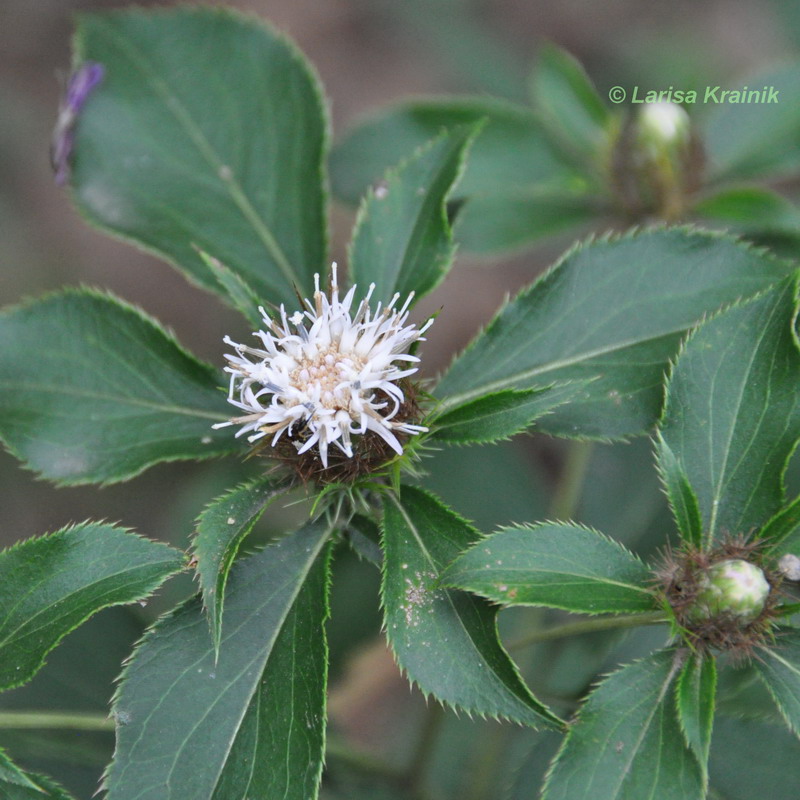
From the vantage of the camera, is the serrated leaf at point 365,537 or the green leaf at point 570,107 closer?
the serrated leaf at point 365,537

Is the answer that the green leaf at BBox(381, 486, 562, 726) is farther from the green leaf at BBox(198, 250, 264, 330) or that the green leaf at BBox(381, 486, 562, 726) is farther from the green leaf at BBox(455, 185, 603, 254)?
the green leaf at BBox(455, 185, 603, 254)

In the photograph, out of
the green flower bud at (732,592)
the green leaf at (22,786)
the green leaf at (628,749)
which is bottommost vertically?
the green leaf at (22,786)

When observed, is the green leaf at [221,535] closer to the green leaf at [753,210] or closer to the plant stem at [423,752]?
the plant stem at [423,752]

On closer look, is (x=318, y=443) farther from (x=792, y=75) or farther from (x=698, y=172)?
(x=792, y=75)

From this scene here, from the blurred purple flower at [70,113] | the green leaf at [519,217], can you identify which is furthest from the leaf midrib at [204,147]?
the green leaf at [519,217]

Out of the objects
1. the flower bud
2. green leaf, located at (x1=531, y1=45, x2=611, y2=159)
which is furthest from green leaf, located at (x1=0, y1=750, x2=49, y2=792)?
green leaf, located at (x1=531, y1=45, x2=611, y2=159)

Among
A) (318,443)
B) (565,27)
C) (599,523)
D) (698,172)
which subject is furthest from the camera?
(565,27)

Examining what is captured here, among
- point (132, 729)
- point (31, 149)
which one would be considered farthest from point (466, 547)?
point (31, 149)
